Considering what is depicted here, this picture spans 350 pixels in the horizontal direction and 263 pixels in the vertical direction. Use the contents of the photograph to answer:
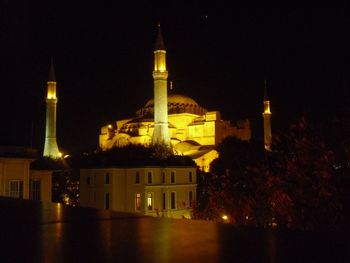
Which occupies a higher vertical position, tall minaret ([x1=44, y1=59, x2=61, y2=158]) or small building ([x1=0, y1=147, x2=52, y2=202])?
tall minaret ([x1=44, y1=59, x2=61, y2=158])

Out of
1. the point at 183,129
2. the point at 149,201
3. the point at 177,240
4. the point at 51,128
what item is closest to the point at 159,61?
the point at 51,128

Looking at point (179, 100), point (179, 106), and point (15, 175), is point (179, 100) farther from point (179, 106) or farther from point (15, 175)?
point (15, 175)

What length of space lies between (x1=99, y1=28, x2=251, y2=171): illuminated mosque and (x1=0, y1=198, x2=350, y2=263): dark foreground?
34030 mm

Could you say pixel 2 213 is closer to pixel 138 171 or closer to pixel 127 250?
pixel 127 250

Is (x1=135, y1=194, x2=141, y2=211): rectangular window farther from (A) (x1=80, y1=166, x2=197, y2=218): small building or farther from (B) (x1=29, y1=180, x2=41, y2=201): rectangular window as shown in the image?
(B) (x1=29, y1=180, x2=41, y2=201): rectangular window

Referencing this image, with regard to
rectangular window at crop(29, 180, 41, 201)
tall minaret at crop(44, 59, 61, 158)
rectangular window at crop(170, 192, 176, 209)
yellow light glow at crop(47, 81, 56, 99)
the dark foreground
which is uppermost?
yellow light glow at crop(47, 81, 56, 99)

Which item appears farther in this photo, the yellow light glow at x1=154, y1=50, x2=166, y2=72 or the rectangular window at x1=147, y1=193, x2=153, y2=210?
the yellow light glow at x1=154, y1=50, x2=166, y2=72

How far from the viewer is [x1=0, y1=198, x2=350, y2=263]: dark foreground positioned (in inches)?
55.6

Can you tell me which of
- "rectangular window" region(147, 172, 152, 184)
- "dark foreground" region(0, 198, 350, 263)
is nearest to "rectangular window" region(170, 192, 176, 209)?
"rectangular window" region(147, 172, 152, 184)

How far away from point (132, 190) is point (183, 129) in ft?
84.0

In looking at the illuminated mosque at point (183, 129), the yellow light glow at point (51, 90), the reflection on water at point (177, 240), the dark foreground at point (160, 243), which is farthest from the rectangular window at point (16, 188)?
the yellow light glow at point (51, 90)

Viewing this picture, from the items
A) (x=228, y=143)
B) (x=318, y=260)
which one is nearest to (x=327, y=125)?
(x=318, y=260)

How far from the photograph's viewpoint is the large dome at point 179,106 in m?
49.1

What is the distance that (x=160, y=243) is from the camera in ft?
5.43
